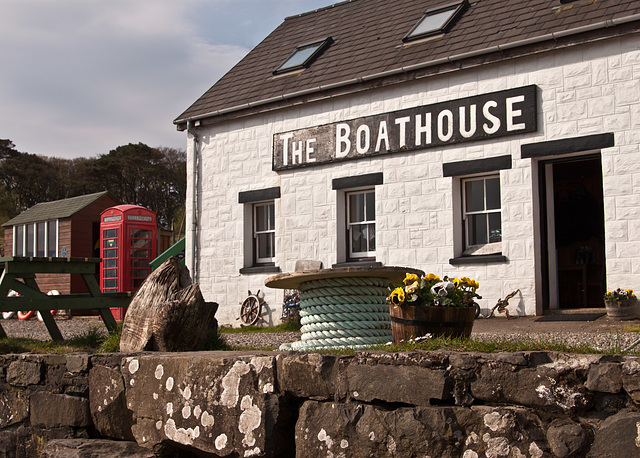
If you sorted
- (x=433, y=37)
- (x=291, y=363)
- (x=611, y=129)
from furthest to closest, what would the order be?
1. (x=433, y=37)
2. (x=611, y=129)
3. (x=291, y=363)

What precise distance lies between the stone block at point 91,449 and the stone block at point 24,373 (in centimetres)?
64

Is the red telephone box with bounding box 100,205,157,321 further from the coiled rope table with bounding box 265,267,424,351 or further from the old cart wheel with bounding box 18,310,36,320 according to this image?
the coiled rope table with bounding box 265,267,424,351

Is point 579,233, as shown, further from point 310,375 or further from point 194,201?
point 310,375

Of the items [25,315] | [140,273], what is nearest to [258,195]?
[140,273]

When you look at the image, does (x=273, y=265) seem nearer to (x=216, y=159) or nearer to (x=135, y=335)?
(x=216, y=159)

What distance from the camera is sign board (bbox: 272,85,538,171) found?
11.3 meters

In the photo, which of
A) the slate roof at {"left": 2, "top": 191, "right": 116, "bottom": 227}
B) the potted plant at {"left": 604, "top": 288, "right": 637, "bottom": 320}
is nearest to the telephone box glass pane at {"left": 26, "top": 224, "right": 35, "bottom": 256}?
the slate roof at {"left": 2, "top": 191, "right": 116, "bottom": 227}

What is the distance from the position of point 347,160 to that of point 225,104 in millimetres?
3721

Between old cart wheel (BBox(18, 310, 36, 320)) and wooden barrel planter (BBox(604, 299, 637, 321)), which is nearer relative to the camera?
wooden barrel planter (BBox(604, 299, 637, 321))

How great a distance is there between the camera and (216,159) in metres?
15.5

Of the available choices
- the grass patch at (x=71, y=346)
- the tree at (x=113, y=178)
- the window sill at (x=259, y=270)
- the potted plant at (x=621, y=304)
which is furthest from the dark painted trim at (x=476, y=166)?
the tree at (x=113, y=178)

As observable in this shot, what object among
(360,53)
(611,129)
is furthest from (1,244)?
(611,129)

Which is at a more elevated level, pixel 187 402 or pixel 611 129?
pixel 611 129

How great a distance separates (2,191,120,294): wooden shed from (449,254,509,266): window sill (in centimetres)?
1250
